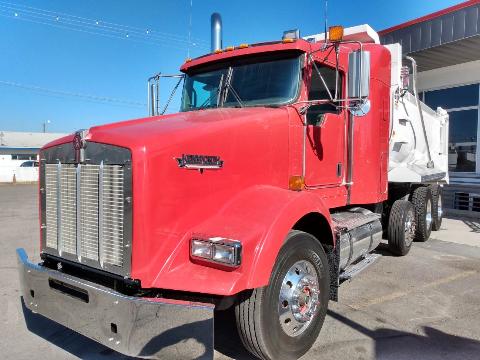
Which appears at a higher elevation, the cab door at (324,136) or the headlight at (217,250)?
the cab door at (324,136)

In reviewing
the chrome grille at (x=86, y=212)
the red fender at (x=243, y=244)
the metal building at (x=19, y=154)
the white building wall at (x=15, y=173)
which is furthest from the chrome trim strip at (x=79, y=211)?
the white building wall at (x=15, y=173)

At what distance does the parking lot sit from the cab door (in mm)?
1441

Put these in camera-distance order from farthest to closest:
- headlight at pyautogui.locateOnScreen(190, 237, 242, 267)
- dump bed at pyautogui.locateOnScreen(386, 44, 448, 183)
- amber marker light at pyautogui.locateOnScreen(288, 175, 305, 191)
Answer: dump bed at pyautogui.locateOnScreen(386, 44, 448, 183), amber marker light at pyautogui.locateOnScreen(288, 175, 305, 191), headlight at pyautogui.locateOnScreen(190, 237, 242, 267)

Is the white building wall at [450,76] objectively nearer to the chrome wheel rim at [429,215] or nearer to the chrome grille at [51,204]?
the chrome wheel rim at [429,215]

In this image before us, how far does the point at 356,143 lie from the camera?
204 inches

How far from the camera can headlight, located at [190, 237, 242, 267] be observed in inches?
111

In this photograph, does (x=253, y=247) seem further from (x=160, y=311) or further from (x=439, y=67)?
(x=439, y=67)

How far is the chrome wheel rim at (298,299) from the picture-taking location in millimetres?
3396

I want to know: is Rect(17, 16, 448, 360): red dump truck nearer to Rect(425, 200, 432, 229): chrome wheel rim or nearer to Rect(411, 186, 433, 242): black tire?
Rect(411, 186, 433, 242): black tire

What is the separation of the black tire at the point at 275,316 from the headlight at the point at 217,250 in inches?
17.1

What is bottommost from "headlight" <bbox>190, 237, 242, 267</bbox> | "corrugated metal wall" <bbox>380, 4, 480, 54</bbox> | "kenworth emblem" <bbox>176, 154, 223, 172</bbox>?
"headlight" <bbox>190, 237, 242, 267</bbox>

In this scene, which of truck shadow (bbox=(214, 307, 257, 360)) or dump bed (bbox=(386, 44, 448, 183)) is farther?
dump bed (bbox=(386, 44, 448, 183))

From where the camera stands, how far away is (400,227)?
6.74m

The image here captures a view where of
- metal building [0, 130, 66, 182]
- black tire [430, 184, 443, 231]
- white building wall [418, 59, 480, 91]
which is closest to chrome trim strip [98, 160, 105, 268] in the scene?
black tire [430, 184, 443, 231]
